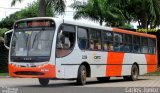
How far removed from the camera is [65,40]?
71.1 feet

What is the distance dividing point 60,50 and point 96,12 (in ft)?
106

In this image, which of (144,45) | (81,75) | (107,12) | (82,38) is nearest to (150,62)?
(144,45)

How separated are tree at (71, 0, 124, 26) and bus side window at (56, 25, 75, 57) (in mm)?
30525

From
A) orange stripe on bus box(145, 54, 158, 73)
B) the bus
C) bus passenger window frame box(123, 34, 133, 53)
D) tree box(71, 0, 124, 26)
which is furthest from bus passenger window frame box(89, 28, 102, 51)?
tree box(71, 0, 124, 26)

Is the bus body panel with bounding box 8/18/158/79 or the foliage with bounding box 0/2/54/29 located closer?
the bus body panel with bounding box 8/18/158/79

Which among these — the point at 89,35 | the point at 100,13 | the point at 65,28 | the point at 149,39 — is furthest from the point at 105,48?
the point at 100,13

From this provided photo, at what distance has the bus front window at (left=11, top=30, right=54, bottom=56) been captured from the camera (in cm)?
2116

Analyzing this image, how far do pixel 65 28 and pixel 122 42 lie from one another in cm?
597

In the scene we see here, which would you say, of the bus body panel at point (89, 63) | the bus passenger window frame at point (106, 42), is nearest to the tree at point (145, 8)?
the bus body panel at point (89, 63)

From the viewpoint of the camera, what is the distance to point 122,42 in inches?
1065

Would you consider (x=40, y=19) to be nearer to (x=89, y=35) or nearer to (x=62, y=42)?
(x=62, y=42)

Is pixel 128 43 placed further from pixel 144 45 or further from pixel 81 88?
pixel 81 88

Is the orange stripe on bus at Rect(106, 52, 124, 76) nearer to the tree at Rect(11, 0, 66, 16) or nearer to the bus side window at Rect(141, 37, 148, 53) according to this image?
the bus side window at Rect(141, 37, 148, 53)

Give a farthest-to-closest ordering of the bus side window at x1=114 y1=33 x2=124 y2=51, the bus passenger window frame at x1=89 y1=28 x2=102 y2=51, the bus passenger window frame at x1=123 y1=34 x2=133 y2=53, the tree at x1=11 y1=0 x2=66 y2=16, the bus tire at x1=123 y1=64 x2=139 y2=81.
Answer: the tree at x1=11 y1=0 x2=66 y2=16 → the bus tire at x1=123 y1=64 x2=139 y2=81 → the bus passenger window frame at x1=123 y1=34 x2=133 y2=53 → the bus side window at x1=114 y1=33 x2=124 y2=51 → the bus passenger window frame at x1=89 y1=28 x2=102 y2=51
